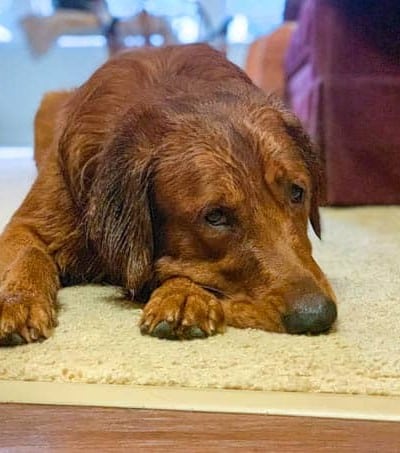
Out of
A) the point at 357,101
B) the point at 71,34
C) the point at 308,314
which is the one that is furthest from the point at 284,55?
the point at 308,314

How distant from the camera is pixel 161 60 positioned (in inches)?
73.6

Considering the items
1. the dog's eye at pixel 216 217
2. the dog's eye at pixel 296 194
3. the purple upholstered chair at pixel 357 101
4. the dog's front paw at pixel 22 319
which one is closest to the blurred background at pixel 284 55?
the purple upholstered chair at pixel 357 101

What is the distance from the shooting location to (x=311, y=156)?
1.74 meters

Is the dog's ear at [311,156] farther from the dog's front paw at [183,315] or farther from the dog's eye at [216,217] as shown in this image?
the dog's front paw at [183,315]

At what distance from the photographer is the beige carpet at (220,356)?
1.24m

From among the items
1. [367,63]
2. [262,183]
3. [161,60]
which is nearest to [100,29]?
[367,63]

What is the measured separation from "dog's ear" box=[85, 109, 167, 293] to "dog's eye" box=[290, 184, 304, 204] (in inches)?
10.5

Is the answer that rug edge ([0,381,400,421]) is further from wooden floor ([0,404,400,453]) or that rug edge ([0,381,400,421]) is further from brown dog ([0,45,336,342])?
brown dog ([0,45,336,342])

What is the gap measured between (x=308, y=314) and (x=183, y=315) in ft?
0.69

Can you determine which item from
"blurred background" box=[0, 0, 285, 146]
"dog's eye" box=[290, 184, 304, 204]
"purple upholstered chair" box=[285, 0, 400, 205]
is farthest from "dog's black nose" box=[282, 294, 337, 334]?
"blurred background" box=[0, 0, 285, 146]

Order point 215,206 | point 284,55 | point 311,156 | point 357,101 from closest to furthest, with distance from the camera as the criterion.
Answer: point 215,206, point 311,156, point 357,101, point 284,55

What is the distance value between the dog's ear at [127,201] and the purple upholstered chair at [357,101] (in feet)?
4.64

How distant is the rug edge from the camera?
1.17m

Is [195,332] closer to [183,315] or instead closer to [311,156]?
[183,315]
